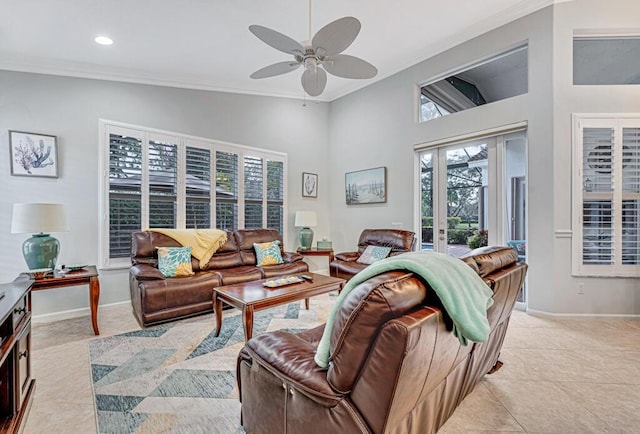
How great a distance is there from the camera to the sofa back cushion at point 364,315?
1.01 m

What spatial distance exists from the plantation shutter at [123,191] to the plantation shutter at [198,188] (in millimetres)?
630

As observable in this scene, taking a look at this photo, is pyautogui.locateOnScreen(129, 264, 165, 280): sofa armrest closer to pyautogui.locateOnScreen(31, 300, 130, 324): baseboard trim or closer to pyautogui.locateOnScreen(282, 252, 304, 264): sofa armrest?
pyautogui.locateOnScreen(31, 300, 130, 324): baseboard trim

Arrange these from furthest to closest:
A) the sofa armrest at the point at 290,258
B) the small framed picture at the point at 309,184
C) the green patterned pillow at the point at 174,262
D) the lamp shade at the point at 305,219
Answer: the small framed picture at the point at 309,184, the lamp shade at the point at 305,219, the sofa armrest at the point at 290,258, the green patterned pillow at the point at 174,262

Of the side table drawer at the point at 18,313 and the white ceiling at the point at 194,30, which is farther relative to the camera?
the white ceiling at the point at 194,30

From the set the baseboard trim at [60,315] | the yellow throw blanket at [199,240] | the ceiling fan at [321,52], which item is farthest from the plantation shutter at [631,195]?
the baseboard trim at [60,315]

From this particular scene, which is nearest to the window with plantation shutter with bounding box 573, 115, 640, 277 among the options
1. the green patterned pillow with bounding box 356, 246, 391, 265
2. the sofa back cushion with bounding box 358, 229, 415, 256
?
the sofa back cushion with bounding box 358, 229, 415, 256

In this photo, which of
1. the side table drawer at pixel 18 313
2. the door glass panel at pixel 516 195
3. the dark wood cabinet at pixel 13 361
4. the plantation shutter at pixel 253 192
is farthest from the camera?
the plantation shutter at pixel 253 192

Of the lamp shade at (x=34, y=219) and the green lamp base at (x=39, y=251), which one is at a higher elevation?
the lamp shade at (x=34, y=219)

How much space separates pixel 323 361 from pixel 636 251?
4123mm

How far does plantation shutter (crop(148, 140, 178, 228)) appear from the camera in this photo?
421 cm

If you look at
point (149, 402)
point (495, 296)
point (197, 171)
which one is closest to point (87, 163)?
point (197, 171)

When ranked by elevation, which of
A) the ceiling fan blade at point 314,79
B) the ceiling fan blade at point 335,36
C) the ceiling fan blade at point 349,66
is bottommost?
the ceiling fan blade at point 314,79

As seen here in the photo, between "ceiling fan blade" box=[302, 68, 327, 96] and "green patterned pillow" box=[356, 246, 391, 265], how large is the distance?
252 centimetres

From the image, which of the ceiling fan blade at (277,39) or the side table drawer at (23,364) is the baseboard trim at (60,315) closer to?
the side table drawer at (23,364)
